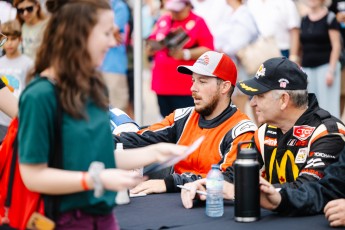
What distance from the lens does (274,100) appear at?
4926 millimetres

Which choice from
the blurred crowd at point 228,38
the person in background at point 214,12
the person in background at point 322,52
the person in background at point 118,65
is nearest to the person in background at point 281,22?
the blurred crowd at point 228,38

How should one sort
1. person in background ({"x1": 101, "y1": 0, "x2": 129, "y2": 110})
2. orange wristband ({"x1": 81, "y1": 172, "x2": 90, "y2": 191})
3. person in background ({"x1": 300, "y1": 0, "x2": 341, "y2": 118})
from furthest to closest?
person in background ({"x1": 101, "y1": 0, "x2": 129, "y2": 110}) < person in background ({"x1": 300, "y1": 0, "x2": 341, "y2": 118}) < orange wristband ({"x1": 81, "y1": 172, "x2": 90, "y2": 191})

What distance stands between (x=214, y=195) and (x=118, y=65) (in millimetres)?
5460

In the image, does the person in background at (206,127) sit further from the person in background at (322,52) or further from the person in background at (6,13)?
the person in background at (322,52)

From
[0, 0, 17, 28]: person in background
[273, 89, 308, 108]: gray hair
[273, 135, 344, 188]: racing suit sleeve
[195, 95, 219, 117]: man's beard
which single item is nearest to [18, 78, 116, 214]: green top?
[273, 135, 344, 188]: racing suit sleeve

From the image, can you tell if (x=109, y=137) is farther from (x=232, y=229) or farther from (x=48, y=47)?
(x=232, y=229)

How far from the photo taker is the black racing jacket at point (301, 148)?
4539mm

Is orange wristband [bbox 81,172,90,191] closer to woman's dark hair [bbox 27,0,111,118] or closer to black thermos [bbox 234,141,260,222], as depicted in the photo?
woman's dark hair [bbox 27,0,111,118]

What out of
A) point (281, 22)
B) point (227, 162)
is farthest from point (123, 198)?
point (281, 22)

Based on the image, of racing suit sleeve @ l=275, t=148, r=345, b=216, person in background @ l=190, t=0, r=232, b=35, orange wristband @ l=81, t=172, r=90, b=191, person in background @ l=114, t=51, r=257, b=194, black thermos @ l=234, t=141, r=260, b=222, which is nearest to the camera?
orange wristband @ l=81, t=172, r=90, b=191

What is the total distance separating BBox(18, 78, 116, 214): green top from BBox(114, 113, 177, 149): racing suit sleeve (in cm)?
230

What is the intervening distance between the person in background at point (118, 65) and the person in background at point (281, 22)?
163 cm

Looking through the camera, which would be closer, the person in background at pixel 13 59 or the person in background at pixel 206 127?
the person in background at pixel 206 127

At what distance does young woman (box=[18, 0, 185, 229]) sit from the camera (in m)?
2.97
